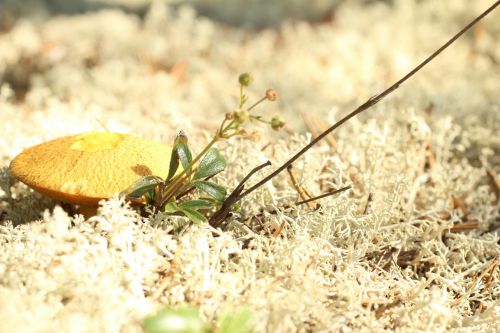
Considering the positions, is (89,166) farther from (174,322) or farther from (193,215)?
(174,322)

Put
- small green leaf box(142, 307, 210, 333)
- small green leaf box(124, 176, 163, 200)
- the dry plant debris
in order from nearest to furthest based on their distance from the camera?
small green leaf box(142, 307, 210, 333) < the dry plant debris < small green leaf box(124, 176, 163, 200)

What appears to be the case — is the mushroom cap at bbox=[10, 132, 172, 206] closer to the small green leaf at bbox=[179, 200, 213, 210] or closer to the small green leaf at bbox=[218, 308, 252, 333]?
the small green leaf at bbox=[179, 200, 213, 210]

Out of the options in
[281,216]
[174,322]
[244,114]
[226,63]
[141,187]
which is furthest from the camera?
[226,63]

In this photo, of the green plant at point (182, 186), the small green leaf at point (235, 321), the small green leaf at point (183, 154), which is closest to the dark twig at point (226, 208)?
the green plant at point (182, 186)

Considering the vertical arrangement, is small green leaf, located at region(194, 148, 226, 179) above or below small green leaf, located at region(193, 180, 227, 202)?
above

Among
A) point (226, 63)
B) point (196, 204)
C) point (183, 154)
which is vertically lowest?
point (196, 204)

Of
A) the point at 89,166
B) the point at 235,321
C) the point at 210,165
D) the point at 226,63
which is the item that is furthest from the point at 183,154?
the point at 226,63

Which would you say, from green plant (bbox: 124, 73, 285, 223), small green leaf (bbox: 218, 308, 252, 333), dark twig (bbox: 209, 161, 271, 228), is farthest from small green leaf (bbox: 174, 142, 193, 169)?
small green leaf (bbox: 218, 308, 252, 333)

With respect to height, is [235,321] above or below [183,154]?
below
